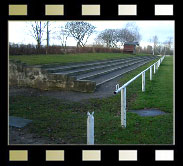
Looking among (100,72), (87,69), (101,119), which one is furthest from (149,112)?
(100,72)

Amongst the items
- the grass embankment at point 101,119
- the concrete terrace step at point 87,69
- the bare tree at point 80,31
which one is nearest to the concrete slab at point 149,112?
the grass embankment at point 101,119

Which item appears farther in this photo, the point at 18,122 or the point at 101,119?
the point at 101,119

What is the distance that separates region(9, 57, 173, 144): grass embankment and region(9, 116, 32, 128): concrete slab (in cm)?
A: 17

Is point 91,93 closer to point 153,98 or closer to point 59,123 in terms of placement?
point 153,98

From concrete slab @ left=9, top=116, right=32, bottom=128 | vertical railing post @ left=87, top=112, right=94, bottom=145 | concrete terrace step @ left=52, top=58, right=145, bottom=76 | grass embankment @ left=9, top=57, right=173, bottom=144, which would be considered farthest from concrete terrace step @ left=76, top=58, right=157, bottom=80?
vertical railing post @ left=87, top=112, right=94, bottom=145

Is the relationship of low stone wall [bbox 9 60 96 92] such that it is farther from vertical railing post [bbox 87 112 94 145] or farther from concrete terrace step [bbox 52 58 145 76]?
vertical railing post [bbox 87 112 94 145]

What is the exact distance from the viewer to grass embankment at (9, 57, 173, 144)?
483 centimetres

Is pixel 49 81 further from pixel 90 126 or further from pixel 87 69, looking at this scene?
pixel 90 126

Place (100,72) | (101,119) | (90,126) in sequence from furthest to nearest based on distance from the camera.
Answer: (100,72), (101,119), (90,126)

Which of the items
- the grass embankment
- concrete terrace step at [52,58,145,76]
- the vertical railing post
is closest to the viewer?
the vertical railing post

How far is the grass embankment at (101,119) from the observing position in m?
4.83

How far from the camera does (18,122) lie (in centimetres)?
586

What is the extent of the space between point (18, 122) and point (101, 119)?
69.8 inches
